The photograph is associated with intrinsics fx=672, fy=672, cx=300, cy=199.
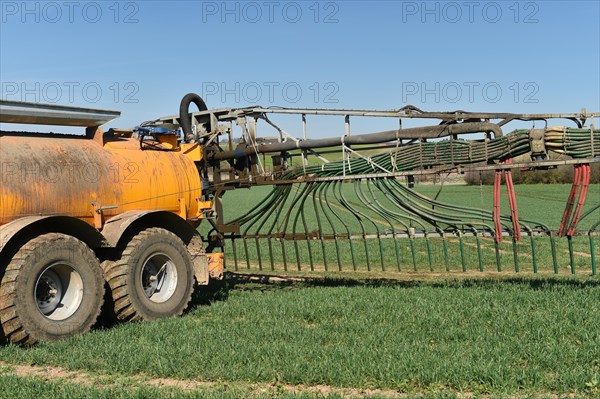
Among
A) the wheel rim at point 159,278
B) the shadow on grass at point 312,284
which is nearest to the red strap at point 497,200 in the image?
the shadow on grass at point 312,284

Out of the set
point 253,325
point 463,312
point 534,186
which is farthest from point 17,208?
point 534,186

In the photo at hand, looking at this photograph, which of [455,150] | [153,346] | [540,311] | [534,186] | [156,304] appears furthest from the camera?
[534,186]

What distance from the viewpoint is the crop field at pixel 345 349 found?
5.43m

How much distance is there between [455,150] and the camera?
31.5 feet

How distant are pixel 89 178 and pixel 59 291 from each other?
1444mm

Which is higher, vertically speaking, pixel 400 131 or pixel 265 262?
pixel 400 131

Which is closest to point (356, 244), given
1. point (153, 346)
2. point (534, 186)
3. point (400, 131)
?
point (400, 131)

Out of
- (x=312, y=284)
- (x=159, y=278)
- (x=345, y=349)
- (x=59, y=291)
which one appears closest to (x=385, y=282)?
(x=312, y=284)

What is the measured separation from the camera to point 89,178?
27.2ft

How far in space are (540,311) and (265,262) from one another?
874 centimetres

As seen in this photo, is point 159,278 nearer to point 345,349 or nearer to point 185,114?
point 185,114

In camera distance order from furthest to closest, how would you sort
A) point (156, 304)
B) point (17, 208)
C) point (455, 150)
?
point (455, 150) → point (156, 304) → point (17, 208)

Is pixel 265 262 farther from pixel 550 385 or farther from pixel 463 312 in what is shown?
pixel 550 385

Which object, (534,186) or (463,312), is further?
(534,186)
